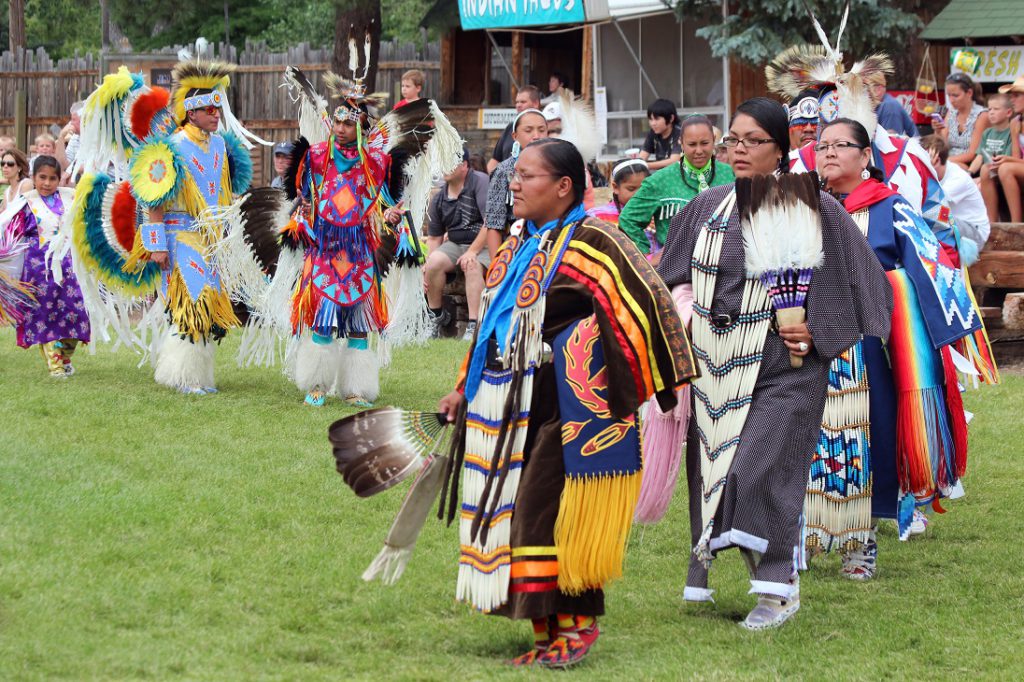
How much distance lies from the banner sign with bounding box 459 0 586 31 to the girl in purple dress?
8890mm

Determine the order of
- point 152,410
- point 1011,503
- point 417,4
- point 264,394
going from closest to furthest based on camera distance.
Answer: point 1011,503
point 152,410
point 264,394
point 417,4

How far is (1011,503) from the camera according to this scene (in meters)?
6.75

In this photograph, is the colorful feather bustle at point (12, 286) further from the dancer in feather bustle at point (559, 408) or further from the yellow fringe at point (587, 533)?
the yellow fringe at point (587, 533)

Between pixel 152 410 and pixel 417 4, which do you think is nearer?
pixel 152 410

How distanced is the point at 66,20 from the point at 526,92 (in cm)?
2840

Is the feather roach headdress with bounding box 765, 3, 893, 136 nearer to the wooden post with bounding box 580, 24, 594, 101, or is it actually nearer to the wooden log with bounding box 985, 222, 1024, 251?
the wooden log with bounding box 985, 222, 1024, 251

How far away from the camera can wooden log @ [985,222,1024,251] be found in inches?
403

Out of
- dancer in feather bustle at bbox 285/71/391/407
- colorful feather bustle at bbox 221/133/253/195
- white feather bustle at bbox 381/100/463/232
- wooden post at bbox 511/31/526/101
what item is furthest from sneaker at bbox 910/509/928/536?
wooden post at bbox 511/31/526/101

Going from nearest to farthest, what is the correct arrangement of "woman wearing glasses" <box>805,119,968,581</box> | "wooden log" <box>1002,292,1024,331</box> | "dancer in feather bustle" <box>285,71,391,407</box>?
"woman wearing glasses" <box>805,119,968,581</box>
"dancer in feather bustle" <box>285,71,391,407</box>
"wooden log" <box>1002,292,1024,331</box>

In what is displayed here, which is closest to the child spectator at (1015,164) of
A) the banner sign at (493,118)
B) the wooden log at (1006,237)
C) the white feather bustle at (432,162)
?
the wooden log at (1006,237)

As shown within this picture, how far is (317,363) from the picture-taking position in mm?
8789

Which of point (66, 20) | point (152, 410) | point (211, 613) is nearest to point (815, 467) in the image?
point (211, 613)

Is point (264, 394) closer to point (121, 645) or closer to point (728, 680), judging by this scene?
point (121, 645)

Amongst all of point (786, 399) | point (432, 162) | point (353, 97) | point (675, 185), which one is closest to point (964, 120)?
point (432, 162)
